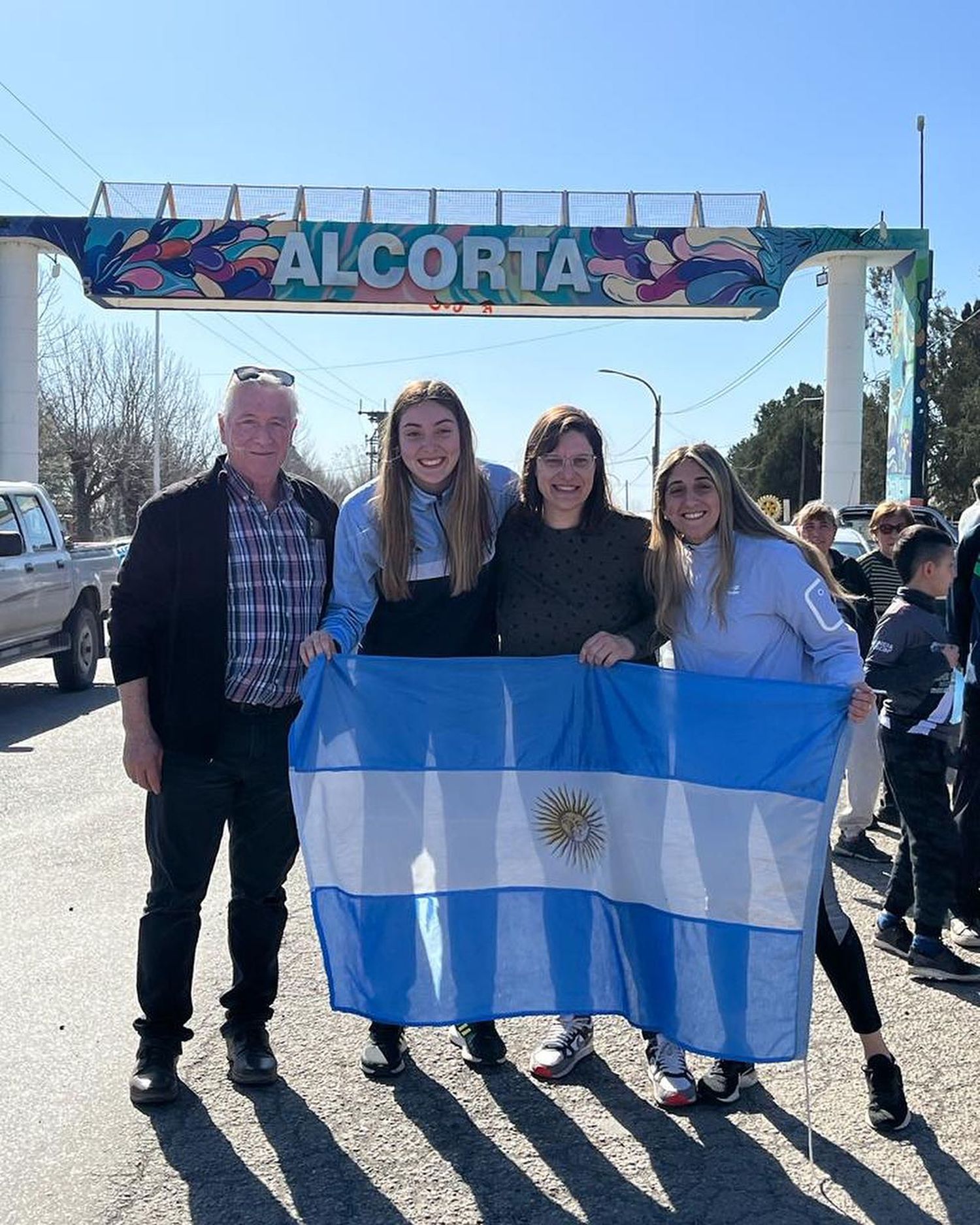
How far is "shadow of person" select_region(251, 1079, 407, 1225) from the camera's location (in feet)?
10.0

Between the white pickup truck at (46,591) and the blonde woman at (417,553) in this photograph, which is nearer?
the blonde woman at (417,553)

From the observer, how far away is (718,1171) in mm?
3266

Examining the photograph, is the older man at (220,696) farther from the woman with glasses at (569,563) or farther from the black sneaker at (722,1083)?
the black sneaker at (722,1083)

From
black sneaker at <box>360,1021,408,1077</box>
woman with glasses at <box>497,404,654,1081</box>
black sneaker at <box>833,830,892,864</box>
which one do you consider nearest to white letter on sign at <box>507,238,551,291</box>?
black sneaker at <box>833,830,892,864</box>

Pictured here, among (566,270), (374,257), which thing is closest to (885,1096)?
(566,270)

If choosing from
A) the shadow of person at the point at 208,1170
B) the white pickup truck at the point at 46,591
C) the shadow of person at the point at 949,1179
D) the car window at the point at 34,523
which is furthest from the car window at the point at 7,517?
the shadow of person at the point at 949,1179

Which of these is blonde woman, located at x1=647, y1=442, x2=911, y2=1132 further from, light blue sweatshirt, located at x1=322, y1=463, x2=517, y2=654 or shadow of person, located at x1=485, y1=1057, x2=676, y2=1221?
light blue sweatshirt, located at x1=322, y1=463, x2=517, y2=654

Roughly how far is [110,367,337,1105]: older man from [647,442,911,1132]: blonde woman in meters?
1.18

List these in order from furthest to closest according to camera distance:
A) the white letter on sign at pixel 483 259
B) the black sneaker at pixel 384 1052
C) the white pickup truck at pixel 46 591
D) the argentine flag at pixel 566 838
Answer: the white letter on sign at pixel 483 259 < the white pickup truck at pixel 46 591 < the black sneaker at pixel 384 1052 < the argentine flag at pixel 566 838

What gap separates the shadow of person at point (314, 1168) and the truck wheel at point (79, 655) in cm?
1001

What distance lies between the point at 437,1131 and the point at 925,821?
2457mm

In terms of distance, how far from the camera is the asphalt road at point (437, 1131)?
3.09m

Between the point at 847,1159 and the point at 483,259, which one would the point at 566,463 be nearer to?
the point at 847,1159

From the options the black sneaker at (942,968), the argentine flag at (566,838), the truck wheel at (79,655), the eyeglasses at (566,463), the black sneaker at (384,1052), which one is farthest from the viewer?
the truck wheel at (79,655)
